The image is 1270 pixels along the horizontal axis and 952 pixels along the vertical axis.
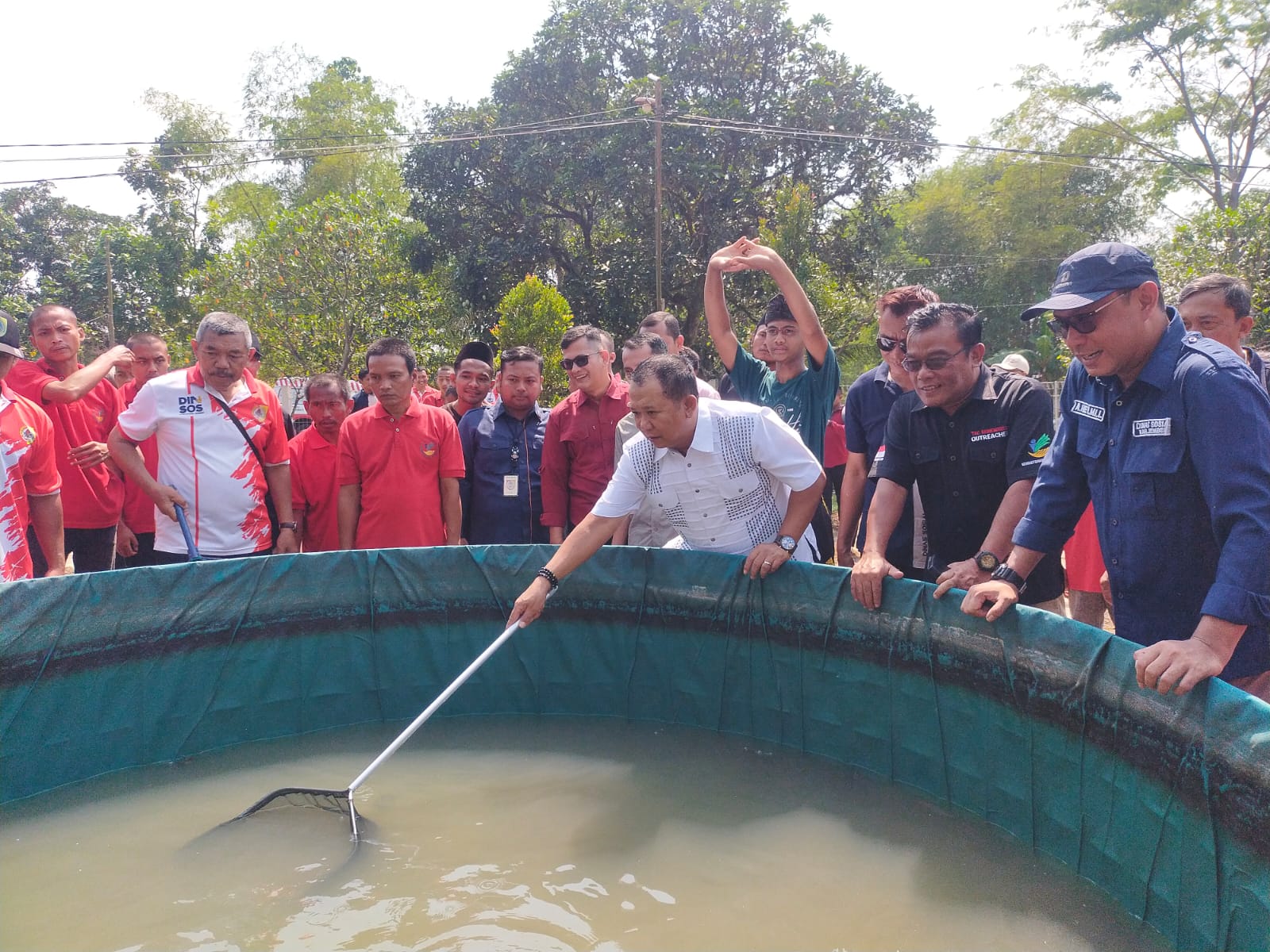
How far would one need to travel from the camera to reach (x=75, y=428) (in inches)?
179

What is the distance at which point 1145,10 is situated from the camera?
22562 mm

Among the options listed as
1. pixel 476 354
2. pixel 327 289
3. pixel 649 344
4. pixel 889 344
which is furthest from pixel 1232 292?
pixel 327 289

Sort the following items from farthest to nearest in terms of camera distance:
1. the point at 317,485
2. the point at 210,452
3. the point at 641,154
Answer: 1. the point at 641,154
2. the point at 317,485
3. the point at 210,452

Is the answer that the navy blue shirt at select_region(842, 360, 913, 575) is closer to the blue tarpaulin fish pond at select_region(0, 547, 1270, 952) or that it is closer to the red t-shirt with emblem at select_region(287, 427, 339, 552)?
the blue tarpaulin fish pond at select_region(0, 547, 1270, 952)

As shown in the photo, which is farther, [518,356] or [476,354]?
[476,354]

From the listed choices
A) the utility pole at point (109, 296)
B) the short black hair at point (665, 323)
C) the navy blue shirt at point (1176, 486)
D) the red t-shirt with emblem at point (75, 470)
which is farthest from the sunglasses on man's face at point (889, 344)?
the utility pole at point (109, 296)

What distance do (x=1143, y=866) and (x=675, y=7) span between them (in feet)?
61.7

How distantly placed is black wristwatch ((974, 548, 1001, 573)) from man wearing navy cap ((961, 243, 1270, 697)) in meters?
0.49

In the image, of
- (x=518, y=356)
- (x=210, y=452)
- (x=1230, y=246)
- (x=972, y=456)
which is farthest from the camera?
(x=1230, y=246)

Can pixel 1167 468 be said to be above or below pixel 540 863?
above

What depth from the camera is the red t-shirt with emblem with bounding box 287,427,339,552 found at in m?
4.77

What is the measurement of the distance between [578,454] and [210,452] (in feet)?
5.24

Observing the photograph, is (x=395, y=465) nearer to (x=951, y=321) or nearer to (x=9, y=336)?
(x=9, y=336)

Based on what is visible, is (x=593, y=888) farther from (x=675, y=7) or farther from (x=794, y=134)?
(x=675, y=7)
